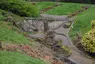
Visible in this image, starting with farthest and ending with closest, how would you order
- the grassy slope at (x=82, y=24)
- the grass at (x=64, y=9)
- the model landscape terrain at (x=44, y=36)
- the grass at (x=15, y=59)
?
the grass at (x=64, y=9)
the grassy slope at (x=82, y=24)
the model landscape terrain at (x=44, y=36)
the grass at (x=15, y=59)

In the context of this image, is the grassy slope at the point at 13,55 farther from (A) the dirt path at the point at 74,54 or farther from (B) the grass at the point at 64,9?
(B) the grass at the point at 64,9

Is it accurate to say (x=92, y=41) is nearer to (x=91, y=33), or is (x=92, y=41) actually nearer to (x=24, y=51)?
(x=91, y=33)

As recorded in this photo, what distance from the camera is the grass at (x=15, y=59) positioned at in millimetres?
13627

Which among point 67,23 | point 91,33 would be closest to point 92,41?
point 91,33

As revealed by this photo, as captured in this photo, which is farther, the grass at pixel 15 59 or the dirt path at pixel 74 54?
the dirt path at pixel 74 54

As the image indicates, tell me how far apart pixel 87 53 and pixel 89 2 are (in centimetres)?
2267

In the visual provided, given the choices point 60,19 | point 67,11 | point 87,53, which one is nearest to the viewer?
point 87,53

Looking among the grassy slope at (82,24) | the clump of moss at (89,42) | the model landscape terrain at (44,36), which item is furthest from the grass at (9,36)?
the grassy slope at (82,24)

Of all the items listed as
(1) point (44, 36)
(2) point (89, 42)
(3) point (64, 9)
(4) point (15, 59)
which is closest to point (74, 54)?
(2) point (89, 42)

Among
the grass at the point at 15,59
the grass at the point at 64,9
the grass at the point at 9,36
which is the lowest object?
the grass at the point at 64,9

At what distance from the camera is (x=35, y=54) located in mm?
16984

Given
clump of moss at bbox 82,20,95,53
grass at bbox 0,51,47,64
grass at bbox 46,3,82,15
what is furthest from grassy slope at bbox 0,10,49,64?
grass at bbox 46,3,82,15

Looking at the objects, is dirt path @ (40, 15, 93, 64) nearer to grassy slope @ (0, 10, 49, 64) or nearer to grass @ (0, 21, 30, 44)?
grass @ (0, 21, 30, 44)

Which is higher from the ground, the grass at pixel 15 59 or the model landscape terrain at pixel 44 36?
the grass at pixel 15 59
